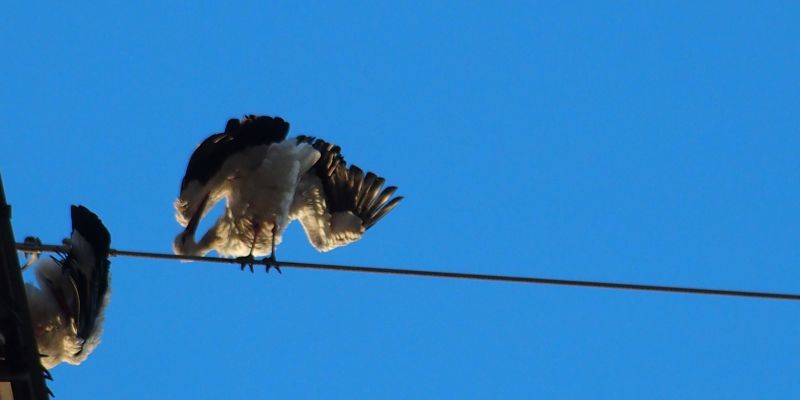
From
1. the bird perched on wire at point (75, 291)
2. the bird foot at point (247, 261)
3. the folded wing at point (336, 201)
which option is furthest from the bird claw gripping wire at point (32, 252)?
the folded wing at point (336, 201)

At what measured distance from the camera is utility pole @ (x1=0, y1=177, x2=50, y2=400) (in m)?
4.17

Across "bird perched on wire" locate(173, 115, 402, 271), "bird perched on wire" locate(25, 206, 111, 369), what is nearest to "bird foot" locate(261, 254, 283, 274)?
"bird perched on wire" locate(173, 115, 402, 271)

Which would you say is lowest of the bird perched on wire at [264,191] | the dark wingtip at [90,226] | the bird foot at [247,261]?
the dark wingtip at [90,226]

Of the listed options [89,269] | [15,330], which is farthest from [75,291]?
[15,330]

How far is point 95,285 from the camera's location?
595cm

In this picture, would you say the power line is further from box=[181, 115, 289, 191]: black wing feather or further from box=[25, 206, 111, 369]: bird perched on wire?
box=[181, 115, 289, 191]: black wing feather

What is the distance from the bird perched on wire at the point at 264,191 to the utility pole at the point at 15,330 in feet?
12.0

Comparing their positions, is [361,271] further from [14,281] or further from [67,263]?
[14,281]

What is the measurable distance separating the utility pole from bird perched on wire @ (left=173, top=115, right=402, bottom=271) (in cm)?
366

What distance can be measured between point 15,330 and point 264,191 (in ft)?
14.2

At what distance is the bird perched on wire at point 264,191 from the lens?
27.7 feet

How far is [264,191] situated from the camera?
8.53 metres

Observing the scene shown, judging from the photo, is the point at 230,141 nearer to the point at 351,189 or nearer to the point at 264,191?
the point at 264,191

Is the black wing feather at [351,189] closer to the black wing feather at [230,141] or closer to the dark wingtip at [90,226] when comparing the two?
the black wing feather at [230,141]
